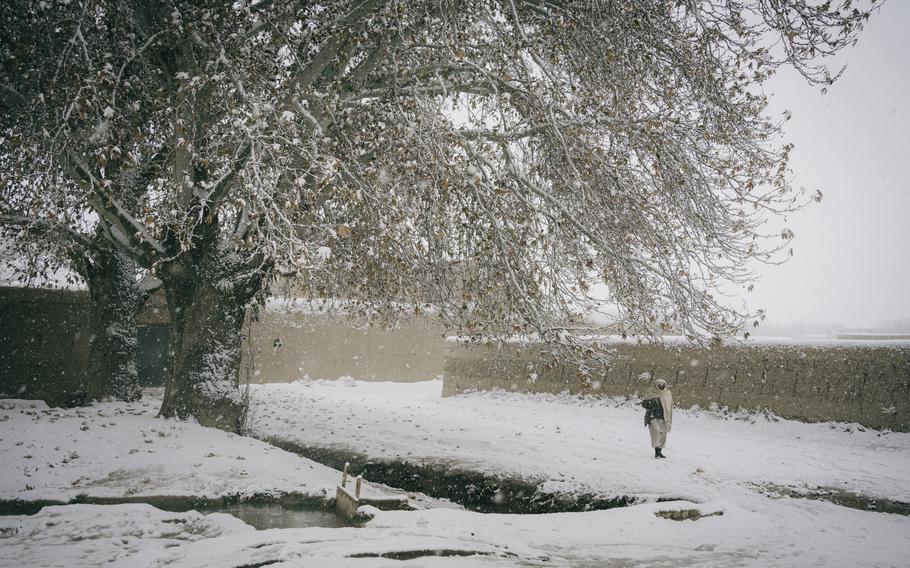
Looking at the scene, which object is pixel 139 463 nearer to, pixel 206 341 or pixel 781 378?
pixel 206 341

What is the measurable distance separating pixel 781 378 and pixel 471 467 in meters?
9.15

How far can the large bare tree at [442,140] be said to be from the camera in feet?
25.5

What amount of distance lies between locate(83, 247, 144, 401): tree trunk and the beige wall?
802 centimetres

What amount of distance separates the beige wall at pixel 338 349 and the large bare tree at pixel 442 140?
39.7 ft

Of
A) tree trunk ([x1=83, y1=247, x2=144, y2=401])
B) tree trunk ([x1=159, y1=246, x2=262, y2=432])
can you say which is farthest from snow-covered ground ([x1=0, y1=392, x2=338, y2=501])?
tree trunk ([x1=83, y1=247, x2=144, y2=401])

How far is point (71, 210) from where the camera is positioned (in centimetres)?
1178

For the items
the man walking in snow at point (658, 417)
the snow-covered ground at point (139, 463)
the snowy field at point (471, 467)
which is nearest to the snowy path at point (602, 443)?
the snowy field at point (471, 467)

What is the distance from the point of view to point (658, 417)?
11.1m

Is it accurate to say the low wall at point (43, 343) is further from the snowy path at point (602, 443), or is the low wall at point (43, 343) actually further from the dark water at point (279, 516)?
the dark water at point (279, 516)

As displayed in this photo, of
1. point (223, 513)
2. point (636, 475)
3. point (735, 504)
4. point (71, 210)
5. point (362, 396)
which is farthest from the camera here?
point (362, 396)

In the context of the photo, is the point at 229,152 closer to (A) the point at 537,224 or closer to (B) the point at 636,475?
(A) the point at 537,224

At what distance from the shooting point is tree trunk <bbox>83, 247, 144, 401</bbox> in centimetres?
1290

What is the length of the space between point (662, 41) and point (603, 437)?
8.42 meters

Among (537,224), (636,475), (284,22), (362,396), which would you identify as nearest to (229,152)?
(284,22)
